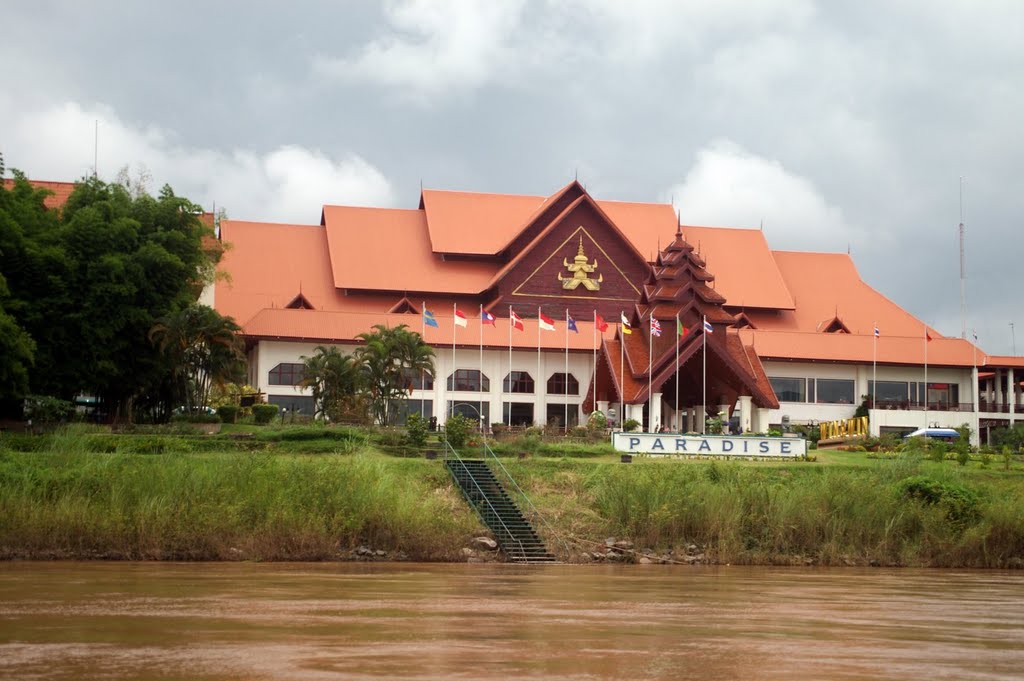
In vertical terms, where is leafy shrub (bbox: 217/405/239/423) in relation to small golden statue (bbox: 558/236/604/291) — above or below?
below

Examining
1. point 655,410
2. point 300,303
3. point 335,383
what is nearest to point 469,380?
point 300,303

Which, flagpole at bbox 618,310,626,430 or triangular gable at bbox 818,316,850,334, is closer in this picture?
flagpole at bbox 618,310,626,430

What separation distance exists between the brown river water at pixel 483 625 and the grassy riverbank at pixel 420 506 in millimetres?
1716

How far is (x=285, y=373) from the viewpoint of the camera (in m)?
54.2

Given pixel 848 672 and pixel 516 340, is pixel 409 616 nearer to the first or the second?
pixel 848 672

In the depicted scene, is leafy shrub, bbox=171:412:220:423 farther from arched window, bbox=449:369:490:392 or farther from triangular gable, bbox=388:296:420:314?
triangular gable, bbox=388:296:420:314

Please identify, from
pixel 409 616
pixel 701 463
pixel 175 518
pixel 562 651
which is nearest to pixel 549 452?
pixel 701 463

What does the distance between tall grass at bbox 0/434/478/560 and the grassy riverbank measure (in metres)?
0.03

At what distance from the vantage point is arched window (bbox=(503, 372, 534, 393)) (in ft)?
185

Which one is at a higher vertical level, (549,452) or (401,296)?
(401,296)

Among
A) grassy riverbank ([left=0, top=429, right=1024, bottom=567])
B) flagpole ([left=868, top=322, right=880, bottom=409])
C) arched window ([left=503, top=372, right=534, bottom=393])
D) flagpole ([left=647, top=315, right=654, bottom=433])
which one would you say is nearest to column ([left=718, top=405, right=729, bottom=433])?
flagpole ([left=647, top=315, right=654, bottom=433])

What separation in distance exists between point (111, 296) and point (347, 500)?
1628cm

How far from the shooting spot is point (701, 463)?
3772 cm

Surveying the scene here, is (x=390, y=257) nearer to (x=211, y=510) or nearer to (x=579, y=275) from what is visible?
(x=579, y=275)
